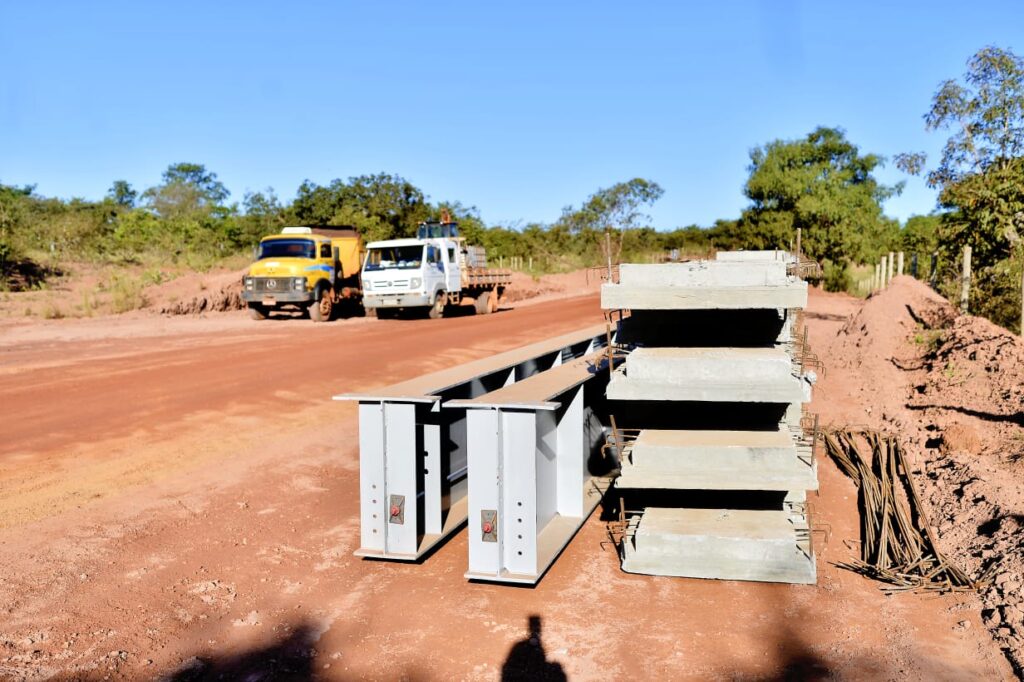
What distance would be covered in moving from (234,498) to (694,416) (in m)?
4.02

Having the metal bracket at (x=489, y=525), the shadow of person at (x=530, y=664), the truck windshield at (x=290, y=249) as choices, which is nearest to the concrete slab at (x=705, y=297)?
the metal bracket at (x=489, y=525)

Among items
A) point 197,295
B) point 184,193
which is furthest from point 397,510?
point 184,193

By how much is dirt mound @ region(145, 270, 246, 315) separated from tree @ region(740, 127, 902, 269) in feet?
72.4

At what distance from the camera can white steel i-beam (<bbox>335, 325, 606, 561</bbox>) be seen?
5.45 m

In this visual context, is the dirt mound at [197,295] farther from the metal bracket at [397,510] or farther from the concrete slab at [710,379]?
the concrete slab at [710,379]

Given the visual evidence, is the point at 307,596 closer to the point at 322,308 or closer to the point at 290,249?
the point at 322,308

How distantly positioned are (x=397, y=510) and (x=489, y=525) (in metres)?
0.73

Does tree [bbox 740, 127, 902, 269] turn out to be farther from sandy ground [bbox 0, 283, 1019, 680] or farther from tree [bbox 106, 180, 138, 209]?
tree [bbox 106, 180, 138, 209]

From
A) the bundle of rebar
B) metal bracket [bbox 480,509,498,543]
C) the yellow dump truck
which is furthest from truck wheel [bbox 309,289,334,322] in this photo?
metal bracket [bbox 480,509,498,543]

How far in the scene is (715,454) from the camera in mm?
5809

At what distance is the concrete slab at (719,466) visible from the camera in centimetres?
557

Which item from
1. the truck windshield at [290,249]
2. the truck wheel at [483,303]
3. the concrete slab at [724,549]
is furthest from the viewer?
the truck wheel at [483,303]

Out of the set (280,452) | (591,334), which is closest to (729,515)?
(591,334)

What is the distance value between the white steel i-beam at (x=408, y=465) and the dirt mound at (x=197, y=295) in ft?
67.0
